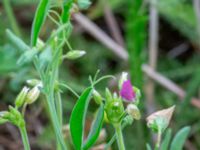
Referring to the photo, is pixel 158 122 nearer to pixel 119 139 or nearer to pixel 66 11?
pixel 119 139

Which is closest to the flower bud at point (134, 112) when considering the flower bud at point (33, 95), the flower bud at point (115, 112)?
the flower bud at point (115, 112)

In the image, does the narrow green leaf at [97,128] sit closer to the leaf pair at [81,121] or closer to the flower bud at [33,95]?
the leaf pair at [81,121]

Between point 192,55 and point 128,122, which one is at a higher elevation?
point 128,122

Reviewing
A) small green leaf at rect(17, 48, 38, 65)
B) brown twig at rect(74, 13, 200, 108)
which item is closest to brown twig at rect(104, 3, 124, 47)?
brown twig at rect(74, 13, 200, 108)

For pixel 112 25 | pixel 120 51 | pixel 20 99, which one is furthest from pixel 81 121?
pixel 112 25

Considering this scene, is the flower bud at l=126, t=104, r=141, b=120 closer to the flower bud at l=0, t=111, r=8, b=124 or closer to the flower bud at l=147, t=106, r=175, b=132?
the flower bud at l=147, t=106, r=175, b=132

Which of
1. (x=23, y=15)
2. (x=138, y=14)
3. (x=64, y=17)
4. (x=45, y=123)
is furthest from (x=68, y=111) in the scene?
(x=64, y=17)

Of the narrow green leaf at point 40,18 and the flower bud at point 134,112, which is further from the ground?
the narrow green leaf at point 40,18

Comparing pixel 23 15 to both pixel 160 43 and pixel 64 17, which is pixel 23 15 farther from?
pixel 64 17

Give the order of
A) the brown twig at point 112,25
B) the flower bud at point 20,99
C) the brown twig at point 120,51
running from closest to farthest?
the flower bud at point 20,99, the brown twig at point 120,51, the brown twig at point 112,25
